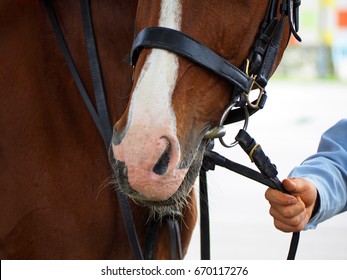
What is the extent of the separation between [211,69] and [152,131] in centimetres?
23

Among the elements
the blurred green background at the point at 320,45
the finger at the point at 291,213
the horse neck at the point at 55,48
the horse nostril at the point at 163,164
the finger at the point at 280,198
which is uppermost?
the horse neck at the point at 55,48

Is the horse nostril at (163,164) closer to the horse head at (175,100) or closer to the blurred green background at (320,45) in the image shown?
the horse head at (175,100)

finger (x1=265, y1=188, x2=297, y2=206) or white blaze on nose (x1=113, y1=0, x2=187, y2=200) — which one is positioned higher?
white blaze on nose (x1=113, y1=0, x2=187, y2=200)

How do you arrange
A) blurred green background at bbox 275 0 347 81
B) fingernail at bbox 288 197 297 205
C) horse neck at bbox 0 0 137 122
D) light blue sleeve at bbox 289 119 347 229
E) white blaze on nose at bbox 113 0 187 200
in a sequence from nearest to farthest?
white blaze on nose at bbox 113 0 187 200, fingernail at bbox 288 197 297 205, light blue sleeve at bbox 289 119 347 229, horse neck at bbox 0 0 137 122, blurred green background at bbox 275 0 347 81

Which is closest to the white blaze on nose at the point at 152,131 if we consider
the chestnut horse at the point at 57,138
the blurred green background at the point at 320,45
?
the chestnut horse at the point at 57,138

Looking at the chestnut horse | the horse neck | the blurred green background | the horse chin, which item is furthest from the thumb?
the blurred green background

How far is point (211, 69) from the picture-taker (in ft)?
5.95

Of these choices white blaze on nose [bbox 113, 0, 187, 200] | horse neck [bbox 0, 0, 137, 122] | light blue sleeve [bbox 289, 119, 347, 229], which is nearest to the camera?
white blaze on nose [bbox 113, 0, 187, 200]

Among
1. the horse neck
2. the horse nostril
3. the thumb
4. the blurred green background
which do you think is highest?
the horse neck

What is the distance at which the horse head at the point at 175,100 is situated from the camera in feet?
5.66

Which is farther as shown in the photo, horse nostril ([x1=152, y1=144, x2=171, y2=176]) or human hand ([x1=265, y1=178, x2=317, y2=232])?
human hand ([x1=265, y1=178, x2=317, y2=232])

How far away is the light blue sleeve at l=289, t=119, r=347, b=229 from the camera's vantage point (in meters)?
2.11

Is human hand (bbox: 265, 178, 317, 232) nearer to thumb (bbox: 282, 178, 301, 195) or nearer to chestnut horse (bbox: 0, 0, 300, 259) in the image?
thumb (bbox: 282, 178, 301, 195)

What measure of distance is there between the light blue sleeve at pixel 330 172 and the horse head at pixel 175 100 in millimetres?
423
